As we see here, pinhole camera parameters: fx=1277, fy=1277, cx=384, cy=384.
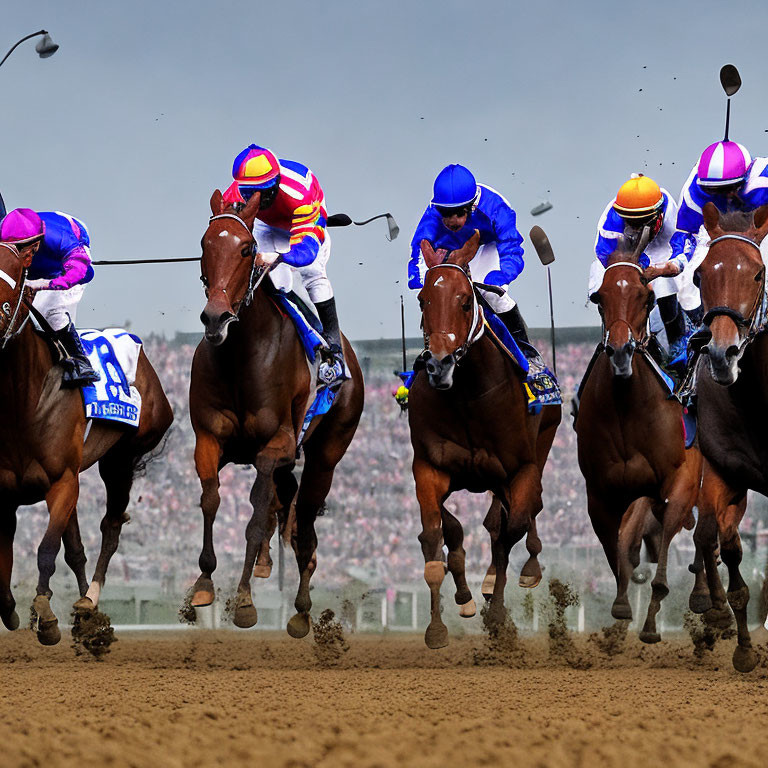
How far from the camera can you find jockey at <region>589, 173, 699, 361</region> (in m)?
7.42

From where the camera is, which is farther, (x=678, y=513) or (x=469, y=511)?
(x=469, y=511)

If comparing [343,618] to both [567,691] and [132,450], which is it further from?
[567,691]

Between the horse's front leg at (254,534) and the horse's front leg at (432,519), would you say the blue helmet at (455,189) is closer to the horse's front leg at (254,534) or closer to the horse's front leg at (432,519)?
the horse's front leg at (432,519)

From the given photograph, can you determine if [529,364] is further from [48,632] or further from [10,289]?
[48,632]

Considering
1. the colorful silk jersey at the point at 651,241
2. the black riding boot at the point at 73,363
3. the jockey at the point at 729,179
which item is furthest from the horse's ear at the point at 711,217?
the black riding boot at the point at 73,363

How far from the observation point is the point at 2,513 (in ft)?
23.3

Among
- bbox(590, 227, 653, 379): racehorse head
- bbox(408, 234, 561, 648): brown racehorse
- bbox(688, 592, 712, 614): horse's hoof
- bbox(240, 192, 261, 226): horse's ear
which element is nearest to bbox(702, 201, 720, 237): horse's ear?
bbox(590, 227, 653, 379): racehorse head

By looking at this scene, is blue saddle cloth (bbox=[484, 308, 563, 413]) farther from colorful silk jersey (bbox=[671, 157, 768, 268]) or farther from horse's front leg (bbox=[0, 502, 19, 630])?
horse's front leg (bbox=[0, 502, 19, 630])

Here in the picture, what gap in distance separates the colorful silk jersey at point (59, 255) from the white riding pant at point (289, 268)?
1045mm

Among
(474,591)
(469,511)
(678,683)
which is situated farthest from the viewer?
(469,511)

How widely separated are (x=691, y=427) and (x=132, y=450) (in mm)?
3936

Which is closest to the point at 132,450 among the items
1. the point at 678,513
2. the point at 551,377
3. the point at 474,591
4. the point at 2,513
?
the point at 2,513

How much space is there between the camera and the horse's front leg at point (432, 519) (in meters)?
6.90

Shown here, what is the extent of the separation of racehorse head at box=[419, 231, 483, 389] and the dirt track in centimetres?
156
